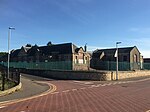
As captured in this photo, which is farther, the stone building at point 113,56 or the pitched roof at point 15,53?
the pitched roof at point 15,53

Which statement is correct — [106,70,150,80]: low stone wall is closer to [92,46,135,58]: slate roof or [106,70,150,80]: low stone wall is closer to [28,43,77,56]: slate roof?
[92,46,135,58]: slate roof

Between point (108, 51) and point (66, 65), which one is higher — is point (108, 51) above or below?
above

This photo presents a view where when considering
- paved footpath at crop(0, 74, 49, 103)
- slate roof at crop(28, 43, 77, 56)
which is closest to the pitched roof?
slate roof at crop(28, 43, 77, 56)

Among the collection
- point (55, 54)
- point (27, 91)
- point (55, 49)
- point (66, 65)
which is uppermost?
point (55, 49)

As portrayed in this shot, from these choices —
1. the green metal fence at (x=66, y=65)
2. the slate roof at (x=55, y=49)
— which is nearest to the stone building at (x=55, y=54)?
the slate roof at (x=55, y=49)

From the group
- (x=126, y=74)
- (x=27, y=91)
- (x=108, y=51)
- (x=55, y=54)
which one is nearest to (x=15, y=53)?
(x=55, y=54)

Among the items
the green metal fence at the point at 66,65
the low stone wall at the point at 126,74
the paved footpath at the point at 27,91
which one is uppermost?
the green metal fence at the point at 66,65

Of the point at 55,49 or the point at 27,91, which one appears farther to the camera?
the point at 55,49

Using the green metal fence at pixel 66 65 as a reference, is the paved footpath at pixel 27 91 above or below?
below

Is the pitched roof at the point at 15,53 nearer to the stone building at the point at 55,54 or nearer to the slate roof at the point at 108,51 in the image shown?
the stone building at the point at 55,54

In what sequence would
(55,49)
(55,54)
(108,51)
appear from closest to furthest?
(55,54) < (55,49) < (108,51)

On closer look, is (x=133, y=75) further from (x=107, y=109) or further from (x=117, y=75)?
(x=107, y=109)

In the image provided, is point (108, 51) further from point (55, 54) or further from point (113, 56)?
point (55, 54)

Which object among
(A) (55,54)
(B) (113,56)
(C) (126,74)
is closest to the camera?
(C) (126,74)
